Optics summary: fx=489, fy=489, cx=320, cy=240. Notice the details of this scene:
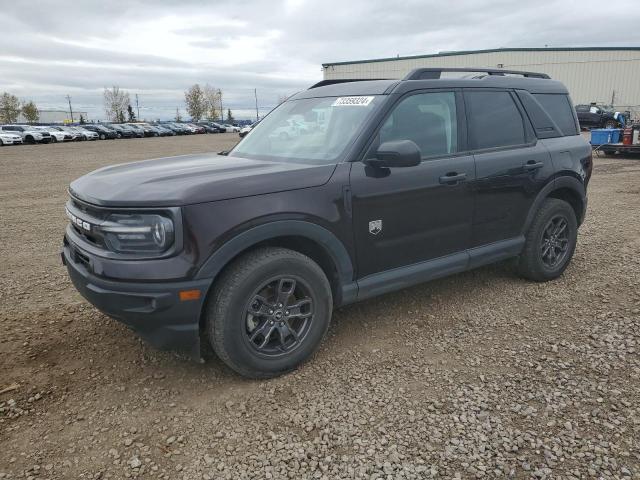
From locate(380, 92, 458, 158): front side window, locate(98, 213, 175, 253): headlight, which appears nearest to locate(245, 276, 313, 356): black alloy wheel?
locate(98, 213, 175, 253): headlight

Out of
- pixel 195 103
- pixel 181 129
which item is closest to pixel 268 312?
pixel 181 129

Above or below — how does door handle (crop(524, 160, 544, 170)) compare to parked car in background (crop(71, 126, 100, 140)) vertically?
below

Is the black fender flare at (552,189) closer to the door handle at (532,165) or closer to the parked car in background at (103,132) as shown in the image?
the door handle at (532,165)

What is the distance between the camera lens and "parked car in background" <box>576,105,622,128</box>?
3069 cm

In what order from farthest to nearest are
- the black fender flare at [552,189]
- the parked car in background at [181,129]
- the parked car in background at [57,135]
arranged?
the parked car in background at [181,129]
the parked car in background at [57,135]
the black fender flare at [552,189]

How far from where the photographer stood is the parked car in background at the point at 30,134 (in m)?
35.6

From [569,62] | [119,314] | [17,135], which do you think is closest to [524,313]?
[119,314]

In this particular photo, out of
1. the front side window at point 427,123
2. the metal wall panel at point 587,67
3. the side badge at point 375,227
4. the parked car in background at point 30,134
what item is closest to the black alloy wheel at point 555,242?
the front side window at point 427,123

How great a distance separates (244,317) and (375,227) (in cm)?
108

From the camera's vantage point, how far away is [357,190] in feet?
10.5

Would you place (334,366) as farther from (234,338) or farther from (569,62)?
(569,62)

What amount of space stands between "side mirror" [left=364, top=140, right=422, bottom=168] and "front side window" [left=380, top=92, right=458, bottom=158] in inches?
10.0

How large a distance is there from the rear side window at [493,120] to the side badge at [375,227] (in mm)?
1170

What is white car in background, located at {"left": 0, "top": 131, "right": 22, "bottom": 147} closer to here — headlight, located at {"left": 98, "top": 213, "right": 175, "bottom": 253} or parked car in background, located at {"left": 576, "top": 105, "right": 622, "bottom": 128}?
headlight, located at {"left": 98, "top": 213, "right": 175, "bottom": 253}
